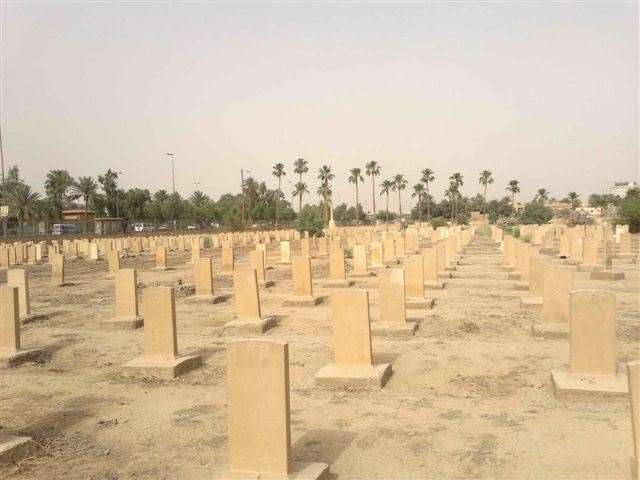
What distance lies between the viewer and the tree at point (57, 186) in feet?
238

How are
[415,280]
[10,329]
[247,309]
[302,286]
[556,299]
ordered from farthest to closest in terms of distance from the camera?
[302,286] < [415,280] < [247,309] < [556,299] < [10,329]

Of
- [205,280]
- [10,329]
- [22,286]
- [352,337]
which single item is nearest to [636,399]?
[352,337]

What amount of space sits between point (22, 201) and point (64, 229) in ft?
21.3

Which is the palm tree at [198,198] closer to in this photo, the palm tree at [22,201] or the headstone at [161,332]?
the palm tree at [22,201]

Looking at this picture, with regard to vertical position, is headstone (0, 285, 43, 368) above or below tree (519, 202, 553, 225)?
below

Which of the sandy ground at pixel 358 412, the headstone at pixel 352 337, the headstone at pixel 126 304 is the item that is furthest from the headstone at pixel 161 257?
the headstone at pixel 352 337

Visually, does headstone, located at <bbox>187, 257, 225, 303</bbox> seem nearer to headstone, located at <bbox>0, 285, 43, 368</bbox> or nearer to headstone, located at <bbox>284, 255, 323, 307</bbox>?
headstone, located at <bbox>284, 255, 323, 307</bbox>

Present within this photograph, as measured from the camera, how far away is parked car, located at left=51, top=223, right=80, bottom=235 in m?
58.9

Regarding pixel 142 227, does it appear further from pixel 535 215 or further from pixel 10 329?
pixel 10 329

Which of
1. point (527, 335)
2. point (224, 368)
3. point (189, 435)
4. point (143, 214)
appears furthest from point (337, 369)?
point (143, 214)

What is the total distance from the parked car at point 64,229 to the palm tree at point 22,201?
462cm

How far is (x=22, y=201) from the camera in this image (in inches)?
2429

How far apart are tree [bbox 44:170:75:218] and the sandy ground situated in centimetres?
6695

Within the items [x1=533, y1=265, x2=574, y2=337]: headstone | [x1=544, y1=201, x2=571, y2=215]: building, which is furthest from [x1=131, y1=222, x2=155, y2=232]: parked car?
[x1=533, y1=265, x2=574, y2=337]: headstone
